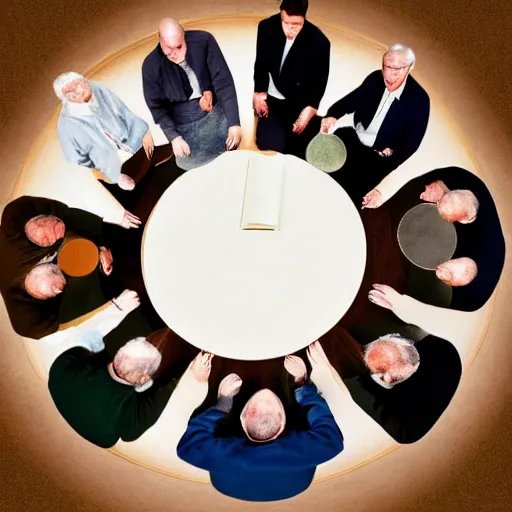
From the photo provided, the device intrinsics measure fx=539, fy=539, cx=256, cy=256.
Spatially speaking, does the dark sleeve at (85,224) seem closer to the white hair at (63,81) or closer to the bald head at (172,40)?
the white hair at (63,81)

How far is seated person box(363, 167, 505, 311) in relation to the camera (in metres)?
4.63

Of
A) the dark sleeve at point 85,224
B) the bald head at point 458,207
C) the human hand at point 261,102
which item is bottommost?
the dark sleeve at point 85,224

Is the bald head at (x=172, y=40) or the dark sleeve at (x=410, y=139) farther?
the dark sleeve at (x=410, y=139)

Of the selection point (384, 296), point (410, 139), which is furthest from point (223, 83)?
point (384, 296)

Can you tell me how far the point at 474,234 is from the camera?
4.65 meters

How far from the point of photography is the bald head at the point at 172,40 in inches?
177

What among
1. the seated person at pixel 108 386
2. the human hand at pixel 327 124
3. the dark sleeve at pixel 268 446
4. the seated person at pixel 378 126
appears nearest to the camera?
the dark sleeve at pixel 268 446

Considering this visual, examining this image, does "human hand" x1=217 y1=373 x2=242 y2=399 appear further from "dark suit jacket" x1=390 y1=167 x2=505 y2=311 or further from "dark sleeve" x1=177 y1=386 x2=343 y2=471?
"dark suit jacket" x1=390 y1=167 x2=505 y2=311

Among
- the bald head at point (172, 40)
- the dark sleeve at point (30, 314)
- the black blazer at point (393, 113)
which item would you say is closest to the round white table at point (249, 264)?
the black blazer at point (393, 113)

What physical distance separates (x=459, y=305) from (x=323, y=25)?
2816mm

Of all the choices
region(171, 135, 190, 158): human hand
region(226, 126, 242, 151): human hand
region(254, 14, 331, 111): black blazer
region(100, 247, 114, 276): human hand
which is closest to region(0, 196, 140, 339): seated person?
region(100, 247, 114, 276): human hand

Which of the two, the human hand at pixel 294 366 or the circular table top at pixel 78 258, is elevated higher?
the circular table top at pixel 78 258

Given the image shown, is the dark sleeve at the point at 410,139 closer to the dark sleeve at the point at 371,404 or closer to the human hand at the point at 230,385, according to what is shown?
the dark sleeve at the point at 371,404

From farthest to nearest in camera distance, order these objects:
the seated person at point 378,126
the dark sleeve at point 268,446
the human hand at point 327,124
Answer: the human hand at point 327,124 < the seated person at point 378,126 < the dark sleeve at point 268,446
